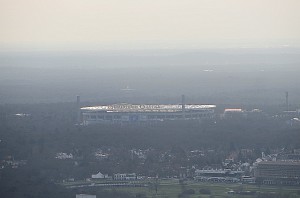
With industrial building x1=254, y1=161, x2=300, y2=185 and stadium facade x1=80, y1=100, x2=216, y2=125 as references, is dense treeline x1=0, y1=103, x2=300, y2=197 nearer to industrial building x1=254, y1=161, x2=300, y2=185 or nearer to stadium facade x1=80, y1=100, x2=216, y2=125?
stadium facade x1=80, y1=100, x2=216, y2=125

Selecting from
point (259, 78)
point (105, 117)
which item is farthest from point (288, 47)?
point (105, 117)

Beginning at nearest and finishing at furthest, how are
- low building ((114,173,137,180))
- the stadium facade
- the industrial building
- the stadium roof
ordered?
the industrial building < low building ((114,173,137,180)) < the stadium facade < the stadium roof

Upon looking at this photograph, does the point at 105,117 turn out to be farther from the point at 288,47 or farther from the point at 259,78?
the point at 288,47

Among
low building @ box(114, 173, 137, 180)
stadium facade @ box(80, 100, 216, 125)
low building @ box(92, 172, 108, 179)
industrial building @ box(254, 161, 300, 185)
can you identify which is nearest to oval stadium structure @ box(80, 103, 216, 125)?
stadium facade @ box(80, 100, 216, 125)

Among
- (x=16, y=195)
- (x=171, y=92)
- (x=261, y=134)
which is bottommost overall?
(x=16, y=195)

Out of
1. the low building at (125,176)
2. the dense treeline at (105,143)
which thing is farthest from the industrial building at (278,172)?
the low building at (125,176)
